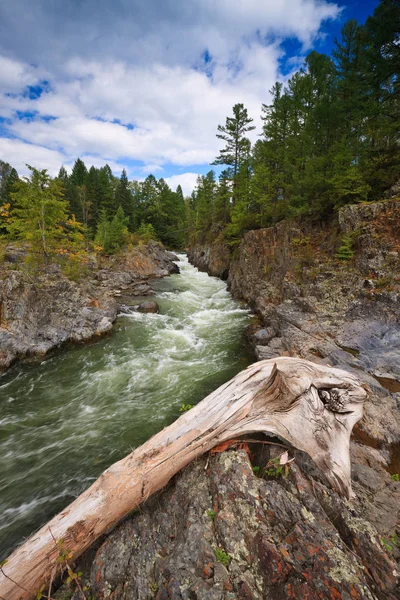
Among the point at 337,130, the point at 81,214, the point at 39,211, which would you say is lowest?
the point at 39,211

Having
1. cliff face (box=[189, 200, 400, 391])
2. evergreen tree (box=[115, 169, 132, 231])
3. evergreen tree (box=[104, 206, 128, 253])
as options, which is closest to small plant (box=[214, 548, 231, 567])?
cliff face (box=[189, 200, 400, 391])

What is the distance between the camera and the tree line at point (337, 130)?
36.1 ft

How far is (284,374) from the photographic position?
3.99m

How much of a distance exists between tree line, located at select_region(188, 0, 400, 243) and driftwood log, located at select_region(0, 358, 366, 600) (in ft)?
35.7

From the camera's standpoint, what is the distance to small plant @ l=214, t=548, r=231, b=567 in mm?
2438

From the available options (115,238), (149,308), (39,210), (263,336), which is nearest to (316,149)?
(263,336)

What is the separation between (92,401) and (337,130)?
1978 cm

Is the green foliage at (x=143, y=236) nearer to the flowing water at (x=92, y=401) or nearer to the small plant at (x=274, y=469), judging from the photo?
the flowing water at (x=92, y=401)

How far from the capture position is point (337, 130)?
570 inches

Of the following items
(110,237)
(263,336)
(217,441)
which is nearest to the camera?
(217,441)

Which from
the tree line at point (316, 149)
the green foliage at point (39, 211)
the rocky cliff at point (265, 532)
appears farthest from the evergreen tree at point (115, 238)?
the rocky cliff at point (265, 532)

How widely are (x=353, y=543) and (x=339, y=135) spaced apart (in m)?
19.1

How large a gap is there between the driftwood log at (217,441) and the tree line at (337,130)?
35.7ft

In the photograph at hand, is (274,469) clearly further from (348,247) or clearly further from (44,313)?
(44,313)
